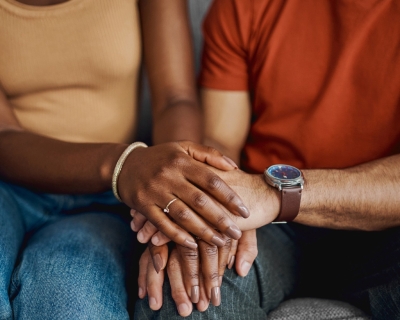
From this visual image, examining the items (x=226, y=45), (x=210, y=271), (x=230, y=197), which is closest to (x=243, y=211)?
(x=230, y=197)

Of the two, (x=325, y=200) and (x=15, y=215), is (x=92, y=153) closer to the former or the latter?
(x=15, y=215)

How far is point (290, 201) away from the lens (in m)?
0.98

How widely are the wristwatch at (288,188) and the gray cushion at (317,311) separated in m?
0.21

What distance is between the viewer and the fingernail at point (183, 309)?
0.91m

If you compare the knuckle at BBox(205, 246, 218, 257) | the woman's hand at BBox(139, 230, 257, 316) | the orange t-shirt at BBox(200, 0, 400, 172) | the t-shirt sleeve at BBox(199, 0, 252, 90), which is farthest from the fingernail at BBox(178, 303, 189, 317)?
the t-shirt sleeve at BBox(199, 0, 252, 90)

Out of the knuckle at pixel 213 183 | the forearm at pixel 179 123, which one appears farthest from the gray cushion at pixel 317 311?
the forearm at pixel 179 123

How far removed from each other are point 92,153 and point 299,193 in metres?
0.47

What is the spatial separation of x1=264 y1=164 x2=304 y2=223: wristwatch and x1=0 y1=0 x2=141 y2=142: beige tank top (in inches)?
19.2

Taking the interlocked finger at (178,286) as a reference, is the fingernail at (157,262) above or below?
above

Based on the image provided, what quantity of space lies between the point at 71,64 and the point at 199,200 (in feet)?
1.74

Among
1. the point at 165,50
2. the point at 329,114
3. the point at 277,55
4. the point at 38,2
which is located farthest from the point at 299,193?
the point at 38,2

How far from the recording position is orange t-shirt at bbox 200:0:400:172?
42.3 inches

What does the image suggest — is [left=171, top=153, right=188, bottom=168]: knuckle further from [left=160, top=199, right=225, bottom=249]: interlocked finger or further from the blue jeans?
the blue jeans

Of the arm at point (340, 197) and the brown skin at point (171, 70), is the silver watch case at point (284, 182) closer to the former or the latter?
the arm at point (340, 197)
